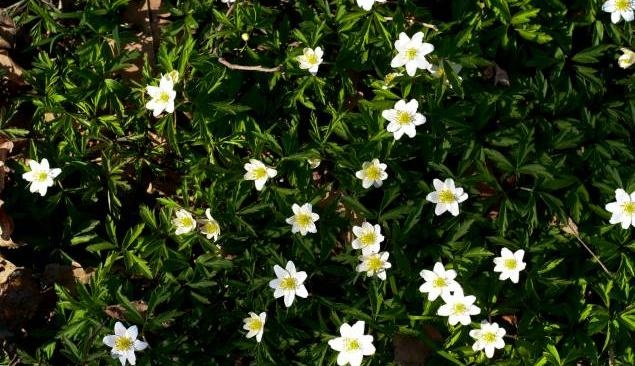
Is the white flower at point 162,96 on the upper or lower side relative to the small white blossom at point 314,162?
upper

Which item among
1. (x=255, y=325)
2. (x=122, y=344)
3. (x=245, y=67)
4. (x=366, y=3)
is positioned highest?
(x=366, y=3)

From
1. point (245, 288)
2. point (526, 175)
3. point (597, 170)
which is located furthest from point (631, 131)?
point (245, 288)

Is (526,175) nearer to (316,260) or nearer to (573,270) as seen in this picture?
(573,270)

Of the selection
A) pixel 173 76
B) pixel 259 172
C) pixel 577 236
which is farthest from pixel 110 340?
pixel 577 236

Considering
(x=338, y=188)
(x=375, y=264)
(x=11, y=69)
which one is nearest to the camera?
(x=375, y=264)

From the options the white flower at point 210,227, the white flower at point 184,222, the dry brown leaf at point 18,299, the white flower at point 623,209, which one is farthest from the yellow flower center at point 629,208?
the dry brown leaf at point 18,299

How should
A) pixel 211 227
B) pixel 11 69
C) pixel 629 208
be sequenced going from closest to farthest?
pixel 629 208
pixel 211 227
pixel 11 69

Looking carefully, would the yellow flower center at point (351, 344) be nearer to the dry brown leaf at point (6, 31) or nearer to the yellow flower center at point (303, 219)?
the yellow flower center at point (303, 219)

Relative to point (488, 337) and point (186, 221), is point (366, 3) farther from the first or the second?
point (488, 337)
